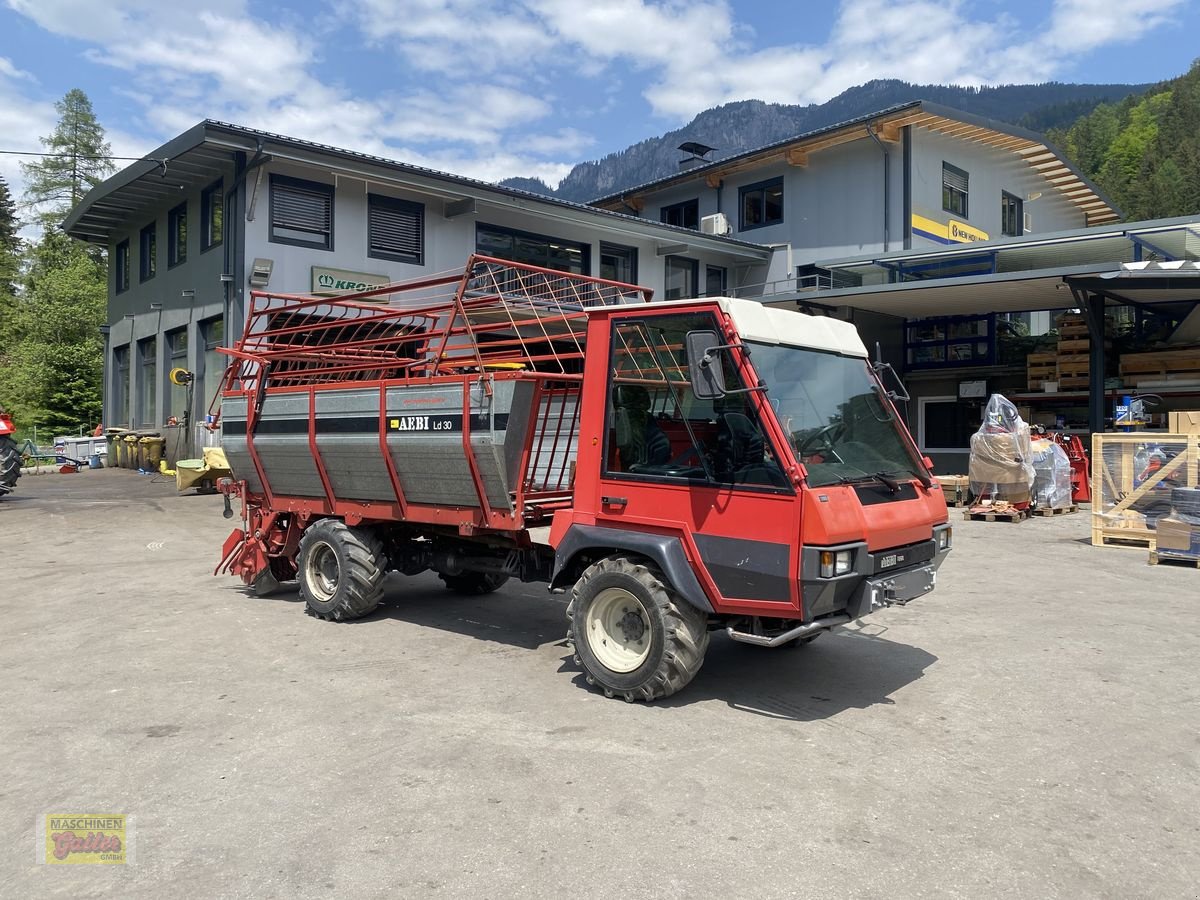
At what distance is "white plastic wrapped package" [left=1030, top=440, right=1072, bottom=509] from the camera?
49.7ft

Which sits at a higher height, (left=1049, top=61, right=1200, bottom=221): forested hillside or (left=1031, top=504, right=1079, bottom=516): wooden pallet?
(left=1049, top=61, right=1200, bottom=221): forested hillside

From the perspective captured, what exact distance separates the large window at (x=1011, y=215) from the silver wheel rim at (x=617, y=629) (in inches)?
1045

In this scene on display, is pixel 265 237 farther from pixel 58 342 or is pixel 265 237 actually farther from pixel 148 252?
pixel 58 342

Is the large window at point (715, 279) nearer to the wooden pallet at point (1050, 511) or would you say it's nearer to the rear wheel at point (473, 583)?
the wooden pallet at point (1050, 511)

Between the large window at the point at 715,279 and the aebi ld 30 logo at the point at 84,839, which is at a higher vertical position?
the large window at the point at 715,279

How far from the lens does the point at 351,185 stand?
60.5 feet

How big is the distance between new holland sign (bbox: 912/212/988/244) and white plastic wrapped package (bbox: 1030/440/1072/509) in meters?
9.58

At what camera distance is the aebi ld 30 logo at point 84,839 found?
3393 millimetres

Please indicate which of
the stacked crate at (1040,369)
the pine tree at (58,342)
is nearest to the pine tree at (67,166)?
the pine tree at (58,342)

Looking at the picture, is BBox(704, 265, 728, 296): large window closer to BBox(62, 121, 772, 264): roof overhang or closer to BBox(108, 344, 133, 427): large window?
BBox(62, 121, 772, 264): roof overhang

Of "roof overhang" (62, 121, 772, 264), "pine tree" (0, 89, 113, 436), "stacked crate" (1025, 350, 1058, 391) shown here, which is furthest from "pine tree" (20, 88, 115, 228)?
"stacked crate" (1025, 350, 1058, 391)

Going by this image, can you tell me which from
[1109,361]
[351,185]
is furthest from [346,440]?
[1109,361]

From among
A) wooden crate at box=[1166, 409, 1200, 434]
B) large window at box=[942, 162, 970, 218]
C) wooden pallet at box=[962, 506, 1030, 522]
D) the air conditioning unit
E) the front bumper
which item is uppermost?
large window at box=[942, 162, 970, 218]

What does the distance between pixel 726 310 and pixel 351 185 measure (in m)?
15.6
